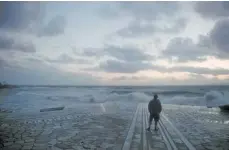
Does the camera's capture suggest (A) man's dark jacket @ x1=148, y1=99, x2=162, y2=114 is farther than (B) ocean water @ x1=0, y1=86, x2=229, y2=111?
No

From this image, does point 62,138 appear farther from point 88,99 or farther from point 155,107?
point 88,99

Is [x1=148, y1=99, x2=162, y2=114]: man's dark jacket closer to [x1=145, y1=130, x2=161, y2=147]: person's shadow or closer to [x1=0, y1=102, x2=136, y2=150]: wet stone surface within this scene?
[x1=145, y1=130, x2=161, y2=147]: person's shadow

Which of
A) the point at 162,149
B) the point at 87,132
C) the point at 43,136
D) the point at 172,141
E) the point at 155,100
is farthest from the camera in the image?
the point at 155,100

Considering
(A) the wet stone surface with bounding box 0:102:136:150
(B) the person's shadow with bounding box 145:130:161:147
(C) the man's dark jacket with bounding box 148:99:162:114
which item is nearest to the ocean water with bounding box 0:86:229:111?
(A) the wet stone surface with bounding box 0:102:136:150

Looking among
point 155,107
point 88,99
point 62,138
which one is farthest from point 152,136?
point 88,99

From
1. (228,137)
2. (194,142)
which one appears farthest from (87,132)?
(228,137)

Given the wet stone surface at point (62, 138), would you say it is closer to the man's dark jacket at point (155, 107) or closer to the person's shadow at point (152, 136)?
the person's shadow at point (152, 136)

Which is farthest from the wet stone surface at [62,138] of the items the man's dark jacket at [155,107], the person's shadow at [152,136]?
the man's dark jacket at [155,107]

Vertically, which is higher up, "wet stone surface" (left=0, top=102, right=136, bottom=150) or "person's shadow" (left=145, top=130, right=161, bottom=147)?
"person's shadow" (left=145, top=130, right=161, bottom=147)

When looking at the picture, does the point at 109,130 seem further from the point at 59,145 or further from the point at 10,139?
the point at 10,139

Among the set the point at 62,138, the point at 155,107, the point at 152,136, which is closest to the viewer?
the point at 62,138

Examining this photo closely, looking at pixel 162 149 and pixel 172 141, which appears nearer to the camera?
pixel 162 149

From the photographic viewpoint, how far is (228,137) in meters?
8.93

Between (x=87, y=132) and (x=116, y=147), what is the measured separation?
110 inches
